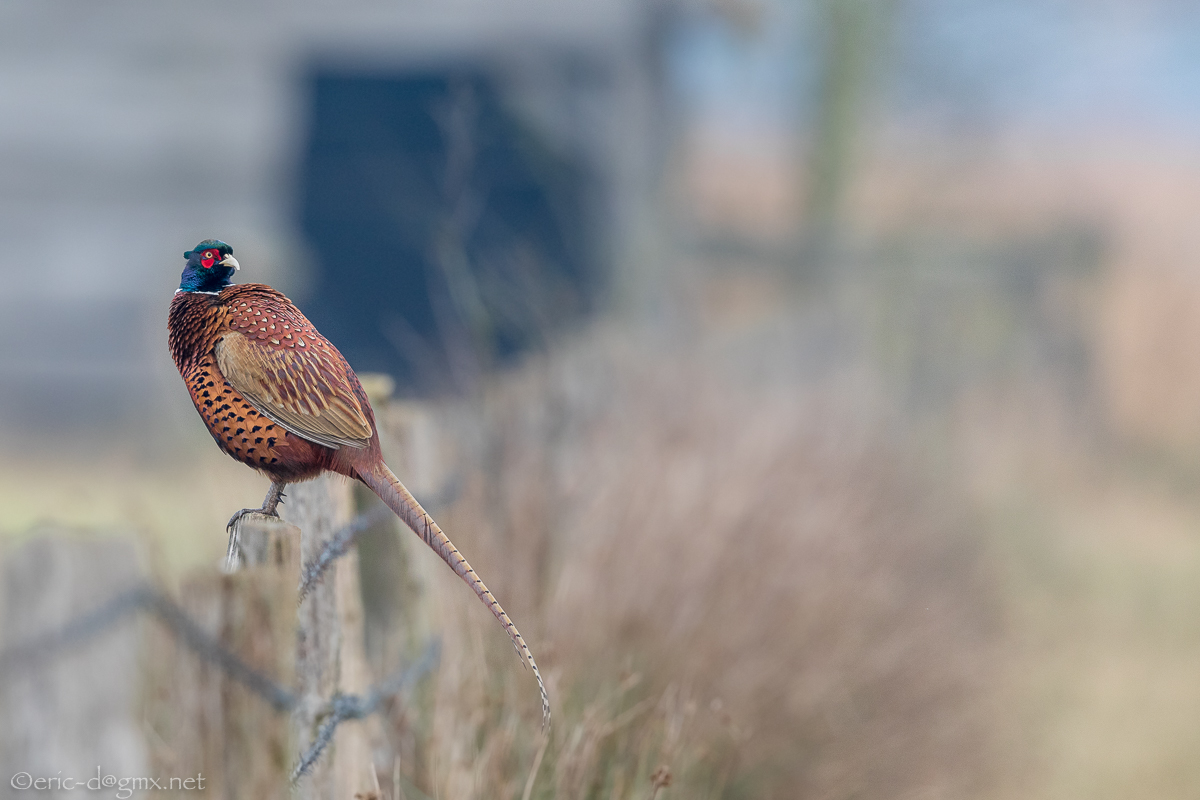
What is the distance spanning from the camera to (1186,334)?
8.76 m

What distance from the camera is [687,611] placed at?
8.12 ft

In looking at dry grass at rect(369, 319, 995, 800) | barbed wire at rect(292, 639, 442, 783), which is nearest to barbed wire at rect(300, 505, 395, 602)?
barbed wire at rect(292, 639, 442, 783)

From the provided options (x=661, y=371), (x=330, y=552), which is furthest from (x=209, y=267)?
(x=661, y=371)

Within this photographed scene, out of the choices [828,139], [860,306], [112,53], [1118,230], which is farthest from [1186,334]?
[112,53]

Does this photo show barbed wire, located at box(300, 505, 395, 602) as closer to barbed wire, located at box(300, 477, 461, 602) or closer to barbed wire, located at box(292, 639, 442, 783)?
barbed wire, located at box(300, 477, 461, 602)

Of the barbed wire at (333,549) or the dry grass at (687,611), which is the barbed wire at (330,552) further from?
the dry grass at (687,611)

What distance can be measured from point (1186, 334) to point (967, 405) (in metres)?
1.97

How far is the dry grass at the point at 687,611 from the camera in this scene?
1757mm

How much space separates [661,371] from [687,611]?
1990 mm

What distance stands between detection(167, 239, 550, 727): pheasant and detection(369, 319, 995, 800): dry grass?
77 cm

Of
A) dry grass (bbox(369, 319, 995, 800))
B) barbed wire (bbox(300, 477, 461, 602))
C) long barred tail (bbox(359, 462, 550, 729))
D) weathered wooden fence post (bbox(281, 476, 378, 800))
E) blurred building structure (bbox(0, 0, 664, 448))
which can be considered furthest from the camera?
blurred building structure (bbox(0, 0, 664, 448))

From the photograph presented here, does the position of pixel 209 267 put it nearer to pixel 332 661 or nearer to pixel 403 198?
pixel 332 661

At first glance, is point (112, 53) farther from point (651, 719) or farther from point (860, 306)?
point (651, 719)

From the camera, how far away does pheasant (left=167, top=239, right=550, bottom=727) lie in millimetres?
586
